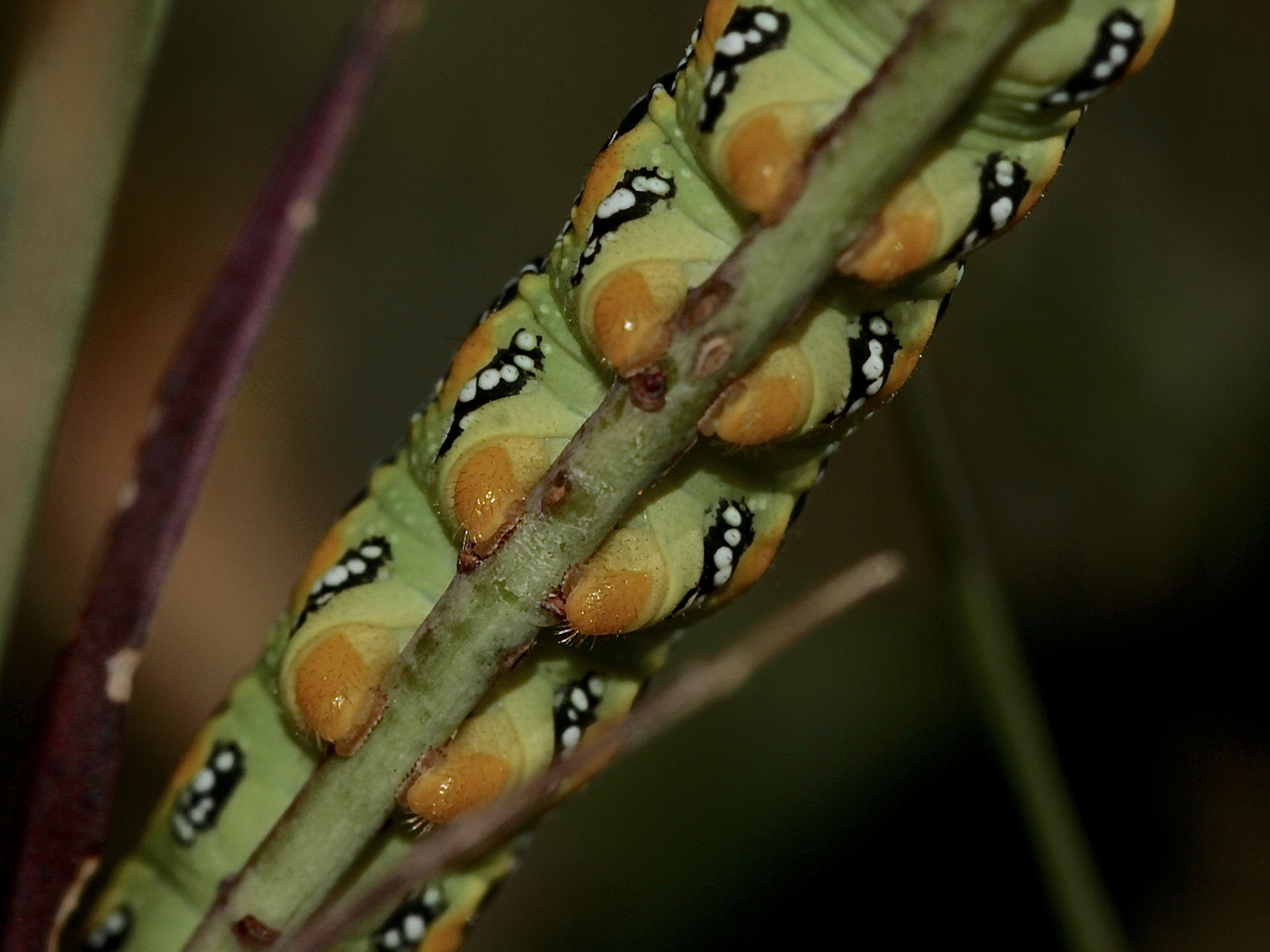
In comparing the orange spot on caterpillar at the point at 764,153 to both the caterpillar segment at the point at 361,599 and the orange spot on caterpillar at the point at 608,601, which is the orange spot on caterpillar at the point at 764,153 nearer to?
the orange spot on caterpillar at the point at 608,601

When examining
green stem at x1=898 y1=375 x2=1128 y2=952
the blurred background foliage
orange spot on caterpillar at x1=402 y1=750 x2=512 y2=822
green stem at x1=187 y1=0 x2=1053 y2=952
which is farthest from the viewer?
the blurred background foliage

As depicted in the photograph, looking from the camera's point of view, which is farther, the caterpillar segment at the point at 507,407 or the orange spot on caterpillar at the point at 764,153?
the caterpillar segment at the point at 507,407

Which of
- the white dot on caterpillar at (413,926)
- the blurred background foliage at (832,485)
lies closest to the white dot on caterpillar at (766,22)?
the white dot on caterpillar at (413,926)

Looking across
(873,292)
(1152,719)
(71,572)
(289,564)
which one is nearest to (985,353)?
(1152,719)

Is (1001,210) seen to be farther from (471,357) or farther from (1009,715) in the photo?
(1009,715)

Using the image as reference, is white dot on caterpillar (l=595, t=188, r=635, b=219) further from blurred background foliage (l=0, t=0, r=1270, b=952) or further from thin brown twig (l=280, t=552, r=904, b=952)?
blurred background foliage (l=0, t=0, r=1270, b=952)

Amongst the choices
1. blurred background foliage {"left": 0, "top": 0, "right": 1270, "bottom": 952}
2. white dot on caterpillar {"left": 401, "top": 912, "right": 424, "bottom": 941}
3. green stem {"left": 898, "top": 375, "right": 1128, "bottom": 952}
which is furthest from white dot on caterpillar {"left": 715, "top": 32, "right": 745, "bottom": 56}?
blurred background foliage {"left": 0, "top": 0, "right": 1270, "bottom": 952}

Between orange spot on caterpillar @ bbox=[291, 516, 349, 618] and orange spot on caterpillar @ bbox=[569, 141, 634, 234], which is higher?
orange spot on caterpillar @ bbox=[569, 141, 634, 234]

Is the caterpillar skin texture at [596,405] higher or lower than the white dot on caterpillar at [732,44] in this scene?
lower
